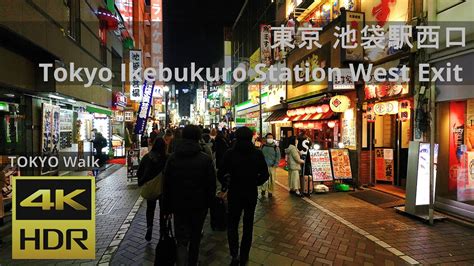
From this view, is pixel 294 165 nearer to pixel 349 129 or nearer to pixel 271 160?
pixel 271 160

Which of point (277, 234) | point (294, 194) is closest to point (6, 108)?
point (277, 234)

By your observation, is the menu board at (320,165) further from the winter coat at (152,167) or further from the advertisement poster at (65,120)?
the advertisement poster at (65,120)

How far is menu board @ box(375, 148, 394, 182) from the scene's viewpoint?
11695 millimetres

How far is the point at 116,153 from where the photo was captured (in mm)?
22469

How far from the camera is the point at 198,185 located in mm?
4016

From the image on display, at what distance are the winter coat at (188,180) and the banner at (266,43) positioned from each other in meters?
19.7

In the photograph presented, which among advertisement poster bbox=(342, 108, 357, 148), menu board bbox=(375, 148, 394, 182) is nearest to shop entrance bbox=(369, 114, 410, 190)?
menu board bbox=(375, 148, 394, 182)

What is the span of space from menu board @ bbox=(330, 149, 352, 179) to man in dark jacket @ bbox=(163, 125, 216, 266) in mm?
7991

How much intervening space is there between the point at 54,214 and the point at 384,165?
10.8 meters

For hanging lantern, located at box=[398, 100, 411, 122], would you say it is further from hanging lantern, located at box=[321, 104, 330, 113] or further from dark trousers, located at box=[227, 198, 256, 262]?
dark trousers, located at box=[227, 198, 256, 262]

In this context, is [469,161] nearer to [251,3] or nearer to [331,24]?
[331,24]

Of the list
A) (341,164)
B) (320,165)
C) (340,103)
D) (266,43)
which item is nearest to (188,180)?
(320,165)

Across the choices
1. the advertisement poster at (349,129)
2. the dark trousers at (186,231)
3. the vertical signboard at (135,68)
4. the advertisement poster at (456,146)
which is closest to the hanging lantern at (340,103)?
the advertisement poster at (349,129)

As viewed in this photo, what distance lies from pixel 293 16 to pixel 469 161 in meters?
13.4
